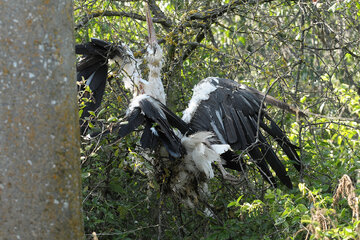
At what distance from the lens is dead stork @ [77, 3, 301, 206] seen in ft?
11.5

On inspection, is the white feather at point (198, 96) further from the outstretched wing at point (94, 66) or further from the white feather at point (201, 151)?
the outstretched wing at point (94, 66)

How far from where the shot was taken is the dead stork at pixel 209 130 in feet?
11.5

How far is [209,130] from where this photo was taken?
3.74 metres

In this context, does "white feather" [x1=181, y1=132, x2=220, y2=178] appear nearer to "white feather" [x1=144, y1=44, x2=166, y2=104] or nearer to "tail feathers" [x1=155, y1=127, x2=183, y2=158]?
"tail feathers" [x1=155, y1=127, x2=183, y2=158]

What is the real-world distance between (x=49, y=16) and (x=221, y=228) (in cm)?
195

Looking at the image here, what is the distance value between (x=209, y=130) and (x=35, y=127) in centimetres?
225

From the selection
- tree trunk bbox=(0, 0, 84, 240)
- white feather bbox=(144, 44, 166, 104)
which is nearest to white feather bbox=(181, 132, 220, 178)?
white feather bbox=(144, 44, 166, 104)

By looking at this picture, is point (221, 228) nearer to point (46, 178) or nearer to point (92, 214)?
point (92, 214)

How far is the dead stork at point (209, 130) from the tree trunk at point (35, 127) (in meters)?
1.69

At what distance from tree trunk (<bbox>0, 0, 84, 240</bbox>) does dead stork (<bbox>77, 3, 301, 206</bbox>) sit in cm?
169

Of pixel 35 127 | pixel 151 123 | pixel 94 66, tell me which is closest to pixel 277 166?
pixel 151 123

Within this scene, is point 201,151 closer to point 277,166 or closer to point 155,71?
point 277,166

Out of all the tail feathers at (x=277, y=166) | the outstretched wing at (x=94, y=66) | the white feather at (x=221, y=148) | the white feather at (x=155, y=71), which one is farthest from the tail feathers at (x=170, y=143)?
the outstretched wing at (x=94, y=66)

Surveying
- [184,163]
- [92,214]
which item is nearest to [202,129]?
[184,163]
